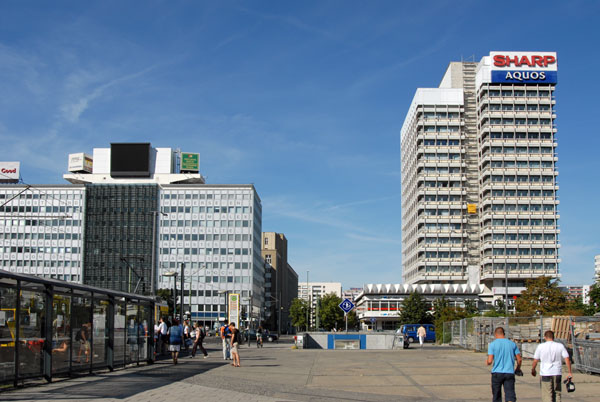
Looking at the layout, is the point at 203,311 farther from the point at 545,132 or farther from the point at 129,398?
the point at 129,398

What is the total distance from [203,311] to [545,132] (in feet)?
219

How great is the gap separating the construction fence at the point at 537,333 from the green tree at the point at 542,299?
30285 mm

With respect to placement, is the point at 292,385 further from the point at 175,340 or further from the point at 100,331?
the point at 175,340

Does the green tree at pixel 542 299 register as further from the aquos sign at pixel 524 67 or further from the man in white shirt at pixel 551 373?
the man in white shirt at pixel 551 373

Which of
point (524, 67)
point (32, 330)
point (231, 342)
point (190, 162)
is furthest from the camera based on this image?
point (190, 162)

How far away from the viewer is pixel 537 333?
28.8 metres

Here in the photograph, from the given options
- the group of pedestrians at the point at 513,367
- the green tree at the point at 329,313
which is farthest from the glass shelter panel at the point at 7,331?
the green tree at the point at 329,313

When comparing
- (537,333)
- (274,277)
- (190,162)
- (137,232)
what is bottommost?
(537,333)

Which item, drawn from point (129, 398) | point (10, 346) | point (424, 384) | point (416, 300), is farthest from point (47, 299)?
point (416, 300)

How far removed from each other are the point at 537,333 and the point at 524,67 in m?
89.2

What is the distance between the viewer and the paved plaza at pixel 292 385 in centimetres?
1403

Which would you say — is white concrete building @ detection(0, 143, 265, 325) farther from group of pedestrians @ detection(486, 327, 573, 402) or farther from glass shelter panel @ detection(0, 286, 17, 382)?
group of pedestrians @ detection(486, 327, 573, 402)

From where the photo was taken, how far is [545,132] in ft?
363

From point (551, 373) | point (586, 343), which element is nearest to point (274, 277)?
point (586, 343)
